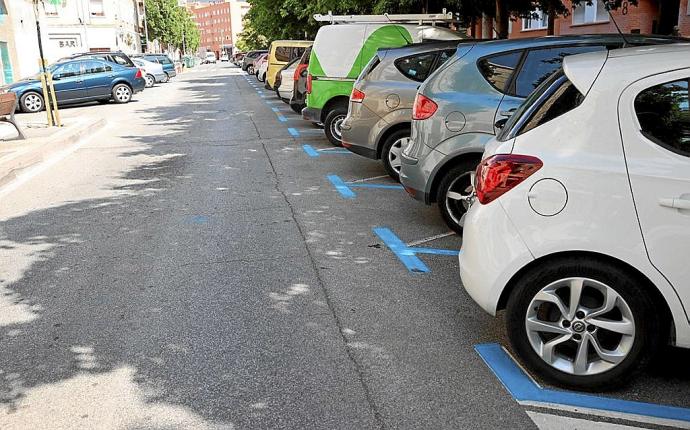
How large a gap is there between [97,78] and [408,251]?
20661mm

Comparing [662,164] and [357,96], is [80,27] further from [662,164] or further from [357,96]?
[662,164]

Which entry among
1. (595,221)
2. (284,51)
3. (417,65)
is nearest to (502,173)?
(595,221)

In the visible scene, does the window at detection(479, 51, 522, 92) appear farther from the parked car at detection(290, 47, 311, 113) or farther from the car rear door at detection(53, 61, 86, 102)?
the car rear door at detection(53, 61, 86, 102)

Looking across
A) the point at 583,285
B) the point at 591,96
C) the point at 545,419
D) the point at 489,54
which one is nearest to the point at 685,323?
the point at 583,285

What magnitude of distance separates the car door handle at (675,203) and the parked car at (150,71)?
33.4 meters

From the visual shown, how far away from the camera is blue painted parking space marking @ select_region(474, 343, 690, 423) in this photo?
10.2ft

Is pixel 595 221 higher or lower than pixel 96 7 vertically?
lower

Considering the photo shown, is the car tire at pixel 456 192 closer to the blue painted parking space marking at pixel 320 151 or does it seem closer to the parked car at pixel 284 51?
the blue painted parking space marking at pixel 320 151

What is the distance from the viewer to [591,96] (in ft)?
A: 10.5

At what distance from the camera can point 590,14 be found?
75.7ft

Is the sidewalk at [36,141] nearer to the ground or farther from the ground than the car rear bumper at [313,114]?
nearer to the ground

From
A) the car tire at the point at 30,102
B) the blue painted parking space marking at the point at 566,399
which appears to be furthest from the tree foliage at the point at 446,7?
the car tire at the point at 30,102

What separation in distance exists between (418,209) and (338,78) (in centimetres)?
524

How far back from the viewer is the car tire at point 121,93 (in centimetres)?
2385
